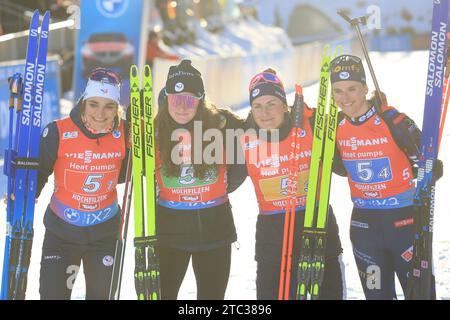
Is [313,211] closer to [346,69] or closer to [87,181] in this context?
[346,69]

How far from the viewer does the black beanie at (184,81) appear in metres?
5.38

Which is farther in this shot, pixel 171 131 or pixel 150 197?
pixel 171 131

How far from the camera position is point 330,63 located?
5.50 metres

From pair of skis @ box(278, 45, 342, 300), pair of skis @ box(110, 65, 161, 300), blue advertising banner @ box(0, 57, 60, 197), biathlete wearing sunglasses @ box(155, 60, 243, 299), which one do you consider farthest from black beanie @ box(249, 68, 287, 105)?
blue advertising banner @ box(0, 57, 60, 197)

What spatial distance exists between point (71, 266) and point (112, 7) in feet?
39.5

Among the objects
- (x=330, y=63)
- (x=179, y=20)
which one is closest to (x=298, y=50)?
(x=179, y=20)

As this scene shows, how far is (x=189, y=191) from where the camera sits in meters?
5.45

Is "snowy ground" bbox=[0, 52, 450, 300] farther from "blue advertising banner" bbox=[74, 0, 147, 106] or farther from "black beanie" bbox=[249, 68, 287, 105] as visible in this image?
"blue advertising banner" bbox=[74, 0, 147, 106]

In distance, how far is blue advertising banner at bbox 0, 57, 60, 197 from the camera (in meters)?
13.2

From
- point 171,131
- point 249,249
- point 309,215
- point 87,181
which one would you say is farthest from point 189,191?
point 249,249

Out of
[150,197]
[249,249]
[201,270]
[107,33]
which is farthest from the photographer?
[107,33]

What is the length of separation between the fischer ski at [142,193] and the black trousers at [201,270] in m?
0.10

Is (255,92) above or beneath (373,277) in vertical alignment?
above

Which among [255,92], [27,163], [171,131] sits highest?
[255,92]
